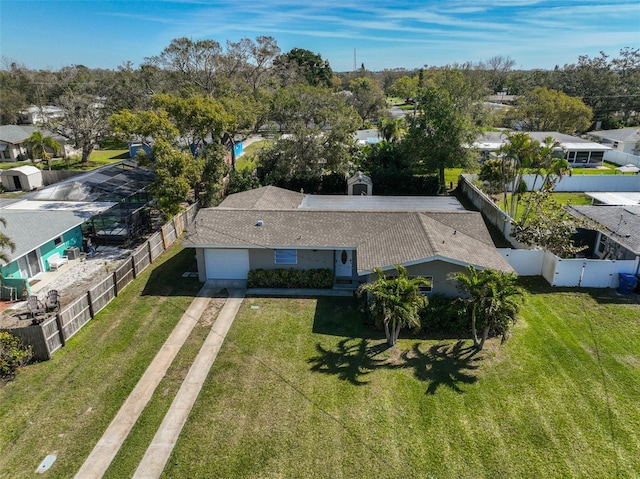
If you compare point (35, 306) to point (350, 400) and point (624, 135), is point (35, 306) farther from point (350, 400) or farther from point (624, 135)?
point (624, 135)

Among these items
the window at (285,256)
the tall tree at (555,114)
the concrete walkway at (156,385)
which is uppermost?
the tall tree at (555,114)

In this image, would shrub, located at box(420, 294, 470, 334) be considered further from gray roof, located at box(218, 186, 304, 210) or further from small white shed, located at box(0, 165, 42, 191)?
small white shed, located at box(0, 165, 42, 191)

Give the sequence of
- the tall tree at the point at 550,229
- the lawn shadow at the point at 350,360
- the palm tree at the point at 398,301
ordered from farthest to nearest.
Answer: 1. the tall tree at the point at 550,229
2. the palm tree at the point at 398,301
3. the lawn shadow at the point at 350,360

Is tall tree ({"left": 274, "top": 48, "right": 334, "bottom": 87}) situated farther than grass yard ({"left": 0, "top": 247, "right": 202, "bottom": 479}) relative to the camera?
Yes

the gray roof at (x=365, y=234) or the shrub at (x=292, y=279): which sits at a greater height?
the gray roof at (x=365, y=234)

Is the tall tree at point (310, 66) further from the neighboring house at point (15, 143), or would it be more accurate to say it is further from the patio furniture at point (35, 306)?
the patio furniture at point (35, 306)

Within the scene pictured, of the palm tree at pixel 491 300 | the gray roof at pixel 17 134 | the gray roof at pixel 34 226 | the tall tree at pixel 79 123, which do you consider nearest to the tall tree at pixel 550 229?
the palm tree at pixel 491 300

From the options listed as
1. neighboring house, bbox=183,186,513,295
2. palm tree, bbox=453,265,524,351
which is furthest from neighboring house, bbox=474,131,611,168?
palm tree, bbox=453,265,524,351
